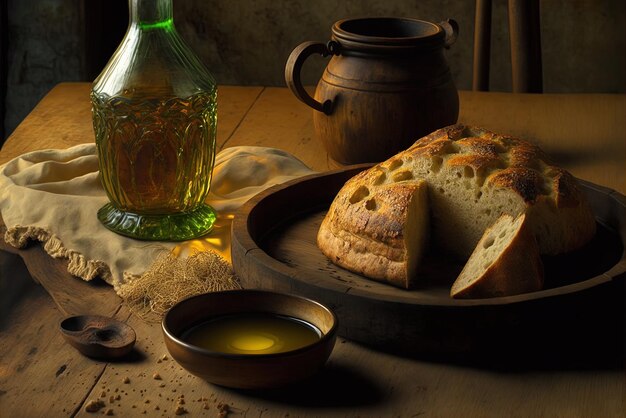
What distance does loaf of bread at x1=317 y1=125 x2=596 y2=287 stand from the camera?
143 centimetres

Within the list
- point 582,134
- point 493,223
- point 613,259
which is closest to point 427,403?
point 493,223

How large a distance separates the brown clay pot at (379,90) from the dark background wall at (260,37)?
158cm

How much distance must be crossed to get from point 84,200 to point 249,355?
2.59 ft

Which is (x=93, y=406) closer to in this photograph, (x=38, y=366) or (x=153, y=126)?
(x=38, y=366)

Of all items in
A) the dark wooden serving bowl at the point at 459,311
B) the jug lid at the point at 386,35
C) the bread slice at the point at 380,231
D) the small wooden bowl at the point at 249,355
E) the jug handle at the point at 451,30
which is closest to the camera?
the small wooden bowl at the point at 249,355

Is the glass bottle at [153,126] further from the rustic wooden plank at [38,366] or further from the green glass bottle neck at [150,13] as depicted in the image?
the rustic wooden plank at [38,366]

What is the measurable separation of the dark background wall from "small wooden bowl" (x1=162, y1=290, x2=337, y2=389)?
2307mm

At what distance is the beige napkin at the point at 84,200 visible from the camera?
1.58m

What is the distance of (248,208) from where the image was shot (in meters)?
1.57

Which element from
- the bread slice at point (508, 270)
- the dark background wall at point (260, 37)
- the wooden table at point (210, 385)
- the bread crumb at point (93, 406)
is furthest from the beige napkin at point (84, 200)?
the dark background wall at point (260, 37)

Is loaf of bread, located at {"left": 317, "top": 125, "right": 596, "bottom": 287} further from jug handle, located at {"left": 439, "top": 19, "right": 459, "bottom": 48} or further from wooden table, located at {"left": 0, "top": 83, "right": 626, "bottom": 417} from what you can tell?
jug handle, located at {"left": 439, "top": 19, "right": 459, "bottom": 48}

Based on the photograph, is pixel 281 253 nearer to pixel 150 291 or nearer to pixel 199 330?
pixel 150 291

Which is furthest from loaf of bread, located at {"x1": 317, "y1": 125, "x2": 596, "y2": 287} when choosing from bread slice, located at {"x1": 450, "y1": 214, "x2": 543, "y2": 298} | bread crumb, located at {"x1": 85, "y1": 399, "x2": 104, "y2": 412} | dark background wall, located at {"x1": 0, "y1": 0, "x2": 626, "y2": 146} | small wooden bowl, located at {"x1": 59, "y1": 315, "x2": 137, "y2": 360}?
dark background wall, located at {"x1": 0, "y1": 0, "x2": 626, "y2": 146}

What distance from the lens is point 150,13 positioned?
5.36 feet
